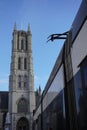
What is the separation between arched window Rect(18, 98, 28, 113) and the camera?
171 feet

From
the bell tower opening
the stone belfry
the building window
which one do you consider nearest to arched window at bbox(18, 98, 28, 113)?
the stone belfry

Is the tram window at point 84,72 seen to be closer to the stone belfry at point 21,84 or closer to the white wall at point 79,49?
the white wall at point 79,49

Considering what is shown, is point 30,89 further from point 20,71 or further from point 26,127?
point 26,127

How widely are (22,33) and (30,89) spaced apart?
17.0 meters

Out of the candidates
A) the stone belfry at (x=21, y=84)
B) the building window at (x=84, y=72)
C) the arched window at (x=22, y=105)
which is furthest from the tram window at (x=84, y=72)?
the arched window at (x=22, y=105)

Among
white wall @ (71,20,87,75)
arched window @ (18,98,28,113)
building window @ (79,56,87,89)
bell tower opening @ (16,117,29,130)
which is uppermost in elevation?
arched window @ (18,98,28,113)

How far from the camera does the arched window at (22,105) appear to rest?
2052 inches

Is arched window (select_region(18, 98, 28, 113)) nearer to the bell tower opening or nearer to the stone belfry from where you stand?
the stone belfry

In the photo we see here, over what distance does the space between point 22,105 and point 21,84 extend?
5.22m

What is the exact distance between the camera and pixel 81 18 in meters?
2.67

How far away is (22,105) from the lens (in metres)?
52.7

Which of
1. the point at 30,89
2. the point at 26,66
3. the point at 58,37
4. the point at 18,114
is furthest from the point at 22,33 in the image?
the point at 58,37

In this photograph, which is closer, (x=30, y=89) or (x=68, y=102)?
(x=68, y=102)

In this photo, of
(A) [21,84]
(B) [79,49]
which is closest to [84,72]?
(B) [79,49]
